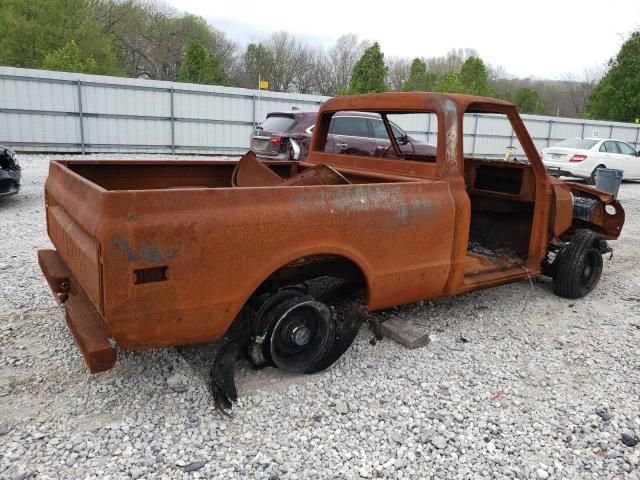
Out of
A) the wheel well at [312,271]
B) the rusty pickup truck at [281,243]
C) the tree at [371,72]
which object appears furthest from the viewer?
the tree at [371,72]

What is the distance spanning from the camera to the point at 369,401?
9.97 feet

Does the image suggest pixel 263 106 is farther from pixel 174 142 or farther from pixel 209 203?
pixel 209 203

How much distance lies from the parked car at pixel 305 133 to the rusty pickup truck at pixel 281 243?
185 inches

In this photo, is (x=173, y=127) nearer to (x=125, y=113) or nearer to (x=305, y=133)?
(x=125, y=113)

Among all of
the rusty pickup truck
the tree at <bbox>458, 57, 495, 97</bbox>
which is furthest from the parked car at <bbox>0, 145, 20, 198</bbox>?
the tree at <bbox>458, 57, 495, 97</bbox>

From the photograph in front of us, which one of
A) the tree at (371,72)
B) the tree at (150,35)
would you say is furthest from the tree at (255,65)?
the tree at (371,72)

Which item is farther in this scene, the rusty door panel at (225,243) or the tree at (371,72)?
the tree at (371,72)

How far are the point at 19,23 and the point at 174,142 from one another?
14.0 m

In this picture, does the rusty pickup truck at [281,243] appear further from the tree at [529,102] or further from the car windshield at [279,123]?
the tree at [529,102]

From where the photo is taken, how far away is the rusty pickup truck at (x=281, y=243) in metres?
2.46

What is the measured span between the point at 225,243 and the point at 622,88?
Answer: 3143 cm

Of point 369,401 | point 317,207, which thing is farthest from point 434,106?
point 369,401

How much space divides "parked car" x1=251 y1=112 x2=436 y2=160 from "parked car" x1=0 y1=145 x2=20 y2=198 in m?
4.44

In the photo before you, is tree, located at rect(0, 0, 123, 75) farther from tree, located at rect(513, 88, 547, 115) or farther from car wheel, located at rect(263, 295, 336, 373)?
tree, located at rect(513, 88, 547, 115)
